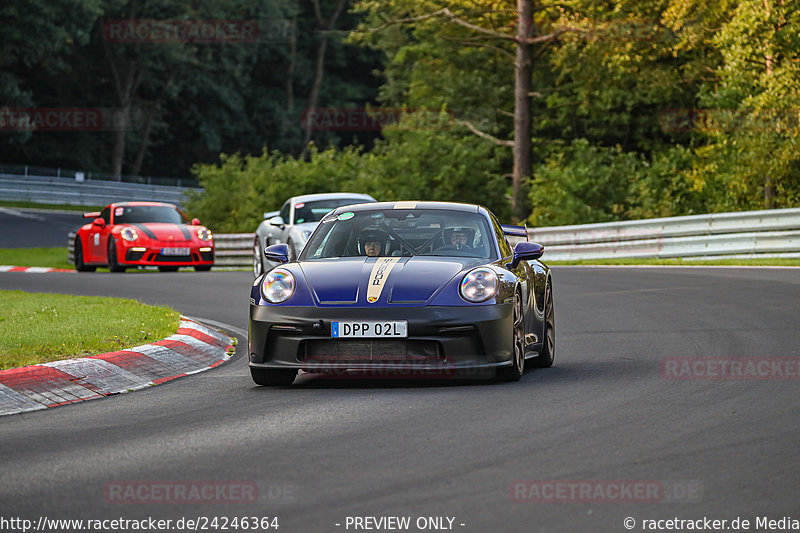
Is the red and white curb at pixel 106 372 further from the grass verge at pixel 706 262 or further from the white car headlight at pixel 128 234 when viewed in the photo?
the white car headlight at pixel 128 234

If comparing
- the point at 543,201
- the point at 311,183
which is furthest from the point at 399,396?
the point at 311,183

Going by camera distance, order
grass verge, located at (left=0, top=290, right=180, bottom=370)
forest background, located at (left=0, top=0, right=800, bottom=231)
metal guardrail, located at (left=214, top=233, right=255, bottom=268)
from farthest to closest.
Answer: metal guardrail, located at (left=214, top=233, right=255, bottom=268)
forest background, located at (left=0, top=0, right=800, bottom=231)
grass verge, located at (left=0, top=290, right=180, bottom=370)

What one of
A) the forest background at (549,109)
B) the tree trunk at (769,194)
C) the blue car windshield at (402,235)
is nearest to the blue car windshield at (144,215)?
the forest background at (549,109)

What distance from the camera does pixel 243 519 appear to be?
487 centimetres

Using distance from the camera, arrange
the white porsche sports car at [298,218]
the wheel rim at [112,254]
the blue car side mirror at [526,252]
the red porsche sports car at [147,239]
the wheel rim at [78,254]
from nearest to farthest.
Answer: the blue car side mirror at [526,252], the white porsche sports car at [298,218], the red porsche sports car at [147,239], the wheel rim at [112,254], the wheel rim at [78,254]

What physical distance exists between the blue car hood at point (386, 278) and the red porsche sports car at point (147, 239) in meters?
16.6

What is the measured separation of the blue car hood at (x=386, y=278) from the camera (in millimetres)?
8578

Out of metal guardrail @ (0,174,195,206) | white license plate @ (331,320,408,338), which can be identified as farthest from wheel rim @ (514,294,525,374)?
metal guardrail @ (0,174,195,206)

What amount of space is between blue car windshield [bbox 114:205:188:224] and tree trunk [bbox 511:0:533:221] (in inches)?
423

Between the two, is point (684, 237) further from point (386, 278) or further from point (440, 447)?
point (440, 447)

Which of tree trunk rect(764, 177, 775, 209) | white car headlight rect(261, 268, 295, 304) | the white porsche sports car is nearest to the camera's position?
white car headlight rect(261, 268, 295, 304)

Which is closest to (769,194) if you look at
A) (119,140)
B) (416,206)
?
(416,206)

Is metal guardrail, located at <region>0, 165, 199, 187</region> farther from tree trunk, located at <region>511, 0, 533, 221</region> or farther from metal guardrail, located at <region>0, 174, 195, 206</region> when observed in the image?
tree trunk, located at <region>511, 0, 533, 221</region>

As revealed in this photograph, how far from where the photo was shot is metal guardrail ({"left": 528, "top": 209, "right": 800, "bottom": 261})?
2330 centimetres
